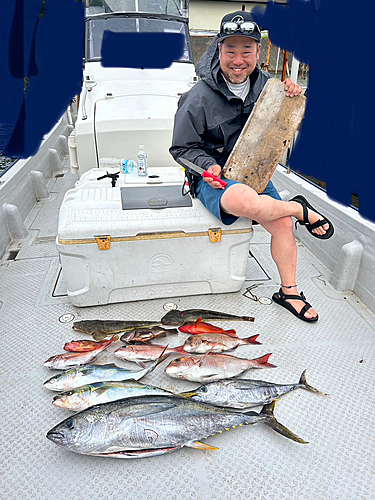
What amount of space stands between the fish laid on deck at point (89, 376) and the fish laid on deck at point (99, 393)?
0.20ft

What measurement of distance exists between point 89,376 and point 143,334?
431 millimetres

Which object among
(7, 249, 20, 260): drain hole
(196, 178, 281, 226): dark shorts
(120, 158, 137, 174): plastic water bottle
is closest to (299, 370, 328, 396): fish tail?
(196, 178, 281, 226): dark shorts

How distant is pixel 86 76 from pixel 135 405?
371 cm

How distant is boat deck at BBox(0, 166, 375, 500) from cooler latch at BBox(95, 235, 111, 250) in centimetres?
48

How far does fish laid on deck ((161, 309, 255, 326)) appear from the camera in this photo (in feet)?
7.06

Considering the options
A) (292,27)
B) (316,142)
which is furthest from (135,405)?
(292,27)

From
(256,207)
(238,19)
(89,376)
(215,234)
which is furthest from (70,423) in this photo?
(238,19)

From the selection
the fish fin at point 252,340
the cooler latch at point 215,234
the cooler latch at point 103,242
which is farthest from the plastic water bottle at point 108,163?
the fish fin at point 252,340

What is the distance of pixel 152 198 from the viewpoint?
7.34 ft

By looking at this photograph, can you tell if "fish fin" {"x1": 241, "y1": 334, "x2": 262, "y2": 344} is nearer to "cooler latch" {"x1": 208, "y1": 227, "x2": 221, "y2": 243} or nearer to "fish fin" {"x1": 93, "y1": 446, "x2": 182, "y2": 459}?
"cooler latch" {"x1": 208, "y1": 227, "x2": 221, "y2": 243}

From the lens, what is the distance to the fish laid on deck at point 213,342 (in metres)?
1.91

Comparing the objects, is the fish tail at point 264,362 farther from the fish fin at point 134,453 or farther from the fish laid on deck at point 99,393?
the fish fin at point 134,453

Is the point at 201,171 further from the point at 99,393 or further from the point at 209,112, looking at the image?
the point at 99,393

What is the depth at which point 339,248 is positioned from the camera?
8.68 ft
